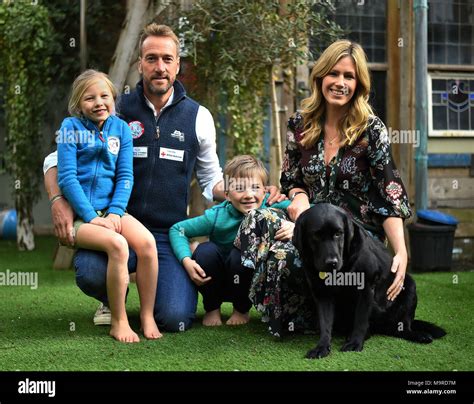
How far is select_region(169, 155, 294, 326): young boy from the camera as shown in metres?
3.64

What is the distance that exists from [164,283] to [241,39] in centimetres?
257

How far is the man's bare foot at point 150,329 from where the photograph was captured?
3.44 metres

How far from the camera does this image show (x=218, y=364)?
2961 millimetres

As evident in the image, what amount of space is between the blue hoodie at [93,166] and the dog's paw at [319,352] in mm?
1108

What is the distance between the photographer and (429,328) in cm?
346

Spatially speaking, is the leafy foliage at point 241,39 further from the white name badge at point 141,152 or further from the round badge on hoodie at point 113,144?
the round badge on hoodie at point 113,144

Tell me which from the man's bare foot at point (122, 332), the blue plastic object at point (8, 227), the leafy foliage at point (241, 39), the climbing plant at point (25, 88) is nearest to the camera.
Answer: the man's bare foot at point (122, 332)

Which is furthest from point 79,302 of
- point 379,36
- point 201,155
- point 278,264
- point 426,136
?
point 379,36

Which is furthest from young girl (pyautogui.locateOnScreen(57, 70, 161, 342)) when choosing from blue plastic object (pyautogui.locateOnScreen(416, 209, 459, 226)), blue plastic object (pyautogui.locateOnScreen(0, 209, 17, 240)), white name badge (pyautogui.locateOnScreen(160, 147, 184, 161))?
blue plastic object (pyautogui.locateOnScreen(0, 209, 17, 240))

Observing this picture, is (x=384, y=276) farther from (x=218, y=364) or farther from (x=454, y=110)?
(x=454, y=110)

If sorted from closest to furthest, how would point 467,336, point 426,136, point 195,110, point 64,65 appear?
point 467,336 < point 195,110 < point 426,136 < point 64,65

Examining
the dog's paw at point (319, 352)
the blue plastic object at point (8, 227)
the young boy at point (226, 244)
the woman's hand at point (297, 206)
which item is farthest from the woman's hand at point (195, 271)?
the blue plastic object at point (8, 227)

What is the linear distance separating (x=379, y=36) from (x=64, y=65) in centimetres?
315

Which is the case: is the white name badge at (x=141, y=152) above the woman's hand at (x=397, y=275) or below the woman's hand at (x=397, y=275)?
above
